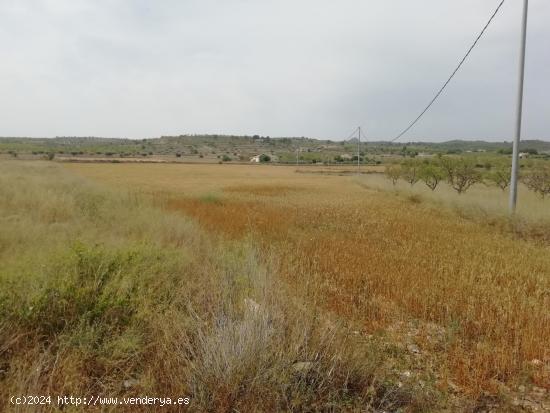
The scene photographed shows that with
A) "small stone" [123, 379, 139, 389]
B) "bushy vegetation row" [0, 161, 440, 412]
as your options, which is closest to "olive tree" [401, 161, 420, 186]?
"bushy vegetation row" [0, 161, 440, 412]

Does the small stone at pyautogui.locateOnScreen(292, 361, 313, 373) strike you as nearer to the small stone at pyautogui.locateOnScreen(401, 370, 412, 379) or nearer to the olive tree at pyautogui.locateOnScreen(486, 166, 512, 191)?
the small stone at pyautogui.locateOnScreen(401, 370, 412, 379)

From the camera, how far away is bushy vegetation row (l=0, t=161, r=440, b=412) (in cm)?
309

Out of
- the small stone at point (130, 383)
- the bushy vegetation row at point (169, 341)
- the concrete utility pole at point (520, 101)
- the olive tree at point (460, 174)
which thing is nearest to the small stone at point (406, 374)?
the bushy vegetation row at point (169, 341)

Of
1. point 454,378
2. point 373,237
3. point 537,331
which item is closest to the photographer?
point 454,378

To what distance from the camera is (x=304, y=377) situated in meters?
3.17

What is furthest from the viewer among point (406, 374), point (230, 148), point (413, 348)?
point (230, 148)

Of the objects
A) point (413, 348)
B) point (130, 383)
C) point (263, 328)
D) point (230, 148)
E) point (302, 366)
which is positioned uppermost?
point (230, 148)

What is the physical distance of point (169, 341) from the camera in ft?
12.0

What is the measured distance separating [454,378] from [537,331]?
1.91 meters

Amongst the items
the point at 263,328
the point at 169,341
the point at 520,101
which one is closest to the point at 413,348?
the point at 263,328

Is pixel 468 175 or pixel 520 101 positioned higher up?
pixel 520 101

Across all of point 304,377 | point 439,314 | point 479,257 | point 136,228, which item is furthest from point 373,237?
point 304,377

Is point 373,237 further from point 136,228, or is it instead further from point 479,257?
point 136,228

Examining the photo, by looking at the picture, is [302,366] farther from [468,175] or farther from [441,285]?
[468,175]
